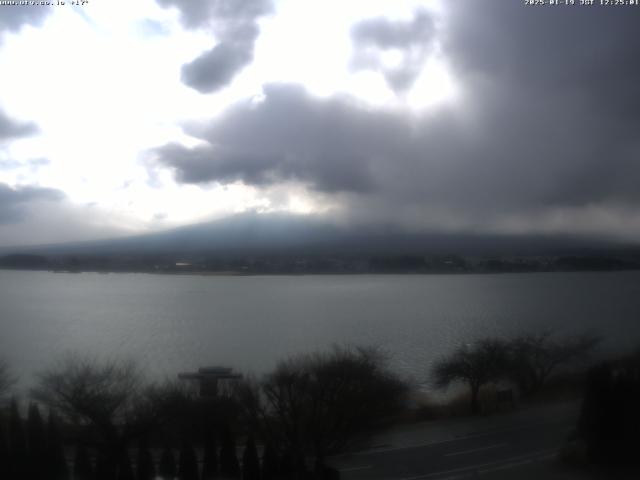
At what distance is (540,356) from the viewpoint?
888 cm

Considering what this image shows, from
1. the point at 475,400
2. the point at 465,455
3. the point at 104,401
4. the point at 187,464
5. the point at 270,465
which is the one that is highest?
the point at 104,401

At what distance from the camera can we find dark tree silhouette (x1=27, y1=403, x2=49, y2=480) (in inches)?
186

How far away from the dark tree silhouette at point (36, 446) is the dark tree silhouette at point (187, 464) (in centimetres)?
117

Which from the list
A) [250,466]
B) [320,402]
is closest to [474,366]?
[320,402]

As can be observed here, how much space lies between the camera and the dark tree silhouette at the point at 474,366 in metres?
8.58

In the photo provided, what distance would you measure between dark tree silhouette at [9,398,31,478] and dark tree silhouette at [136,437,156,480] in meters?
0.93

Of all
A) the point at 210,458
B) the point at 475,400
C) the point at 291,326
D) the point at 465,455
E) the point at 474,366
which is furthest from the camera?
the point at 291,326

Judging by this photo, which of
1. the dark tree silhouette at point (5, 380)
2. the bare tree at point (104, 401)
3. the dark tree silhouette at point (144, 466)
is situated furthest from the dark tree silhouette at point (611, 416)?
the dark tree silhouette at point (5, 380)

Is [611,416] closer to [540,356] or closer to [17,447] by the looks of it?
[540,356]

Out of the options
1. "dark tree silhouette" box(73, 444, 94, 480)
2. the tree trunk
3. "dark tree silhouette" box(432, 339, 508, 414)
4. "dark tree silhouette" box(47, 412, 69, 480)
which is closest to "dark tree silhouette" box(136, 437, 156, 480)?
"dark tree silhouette" box(73, 444, 94, 480)

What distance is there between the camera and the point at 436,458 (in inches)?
221

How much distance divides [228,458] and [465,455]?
2.46 meters

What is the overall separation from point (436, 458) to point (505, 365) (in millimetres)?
3585

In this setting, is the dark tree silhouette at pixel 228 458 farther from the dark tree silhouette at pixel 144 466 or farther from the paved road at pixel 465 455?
the paved road at pixel 465 455
